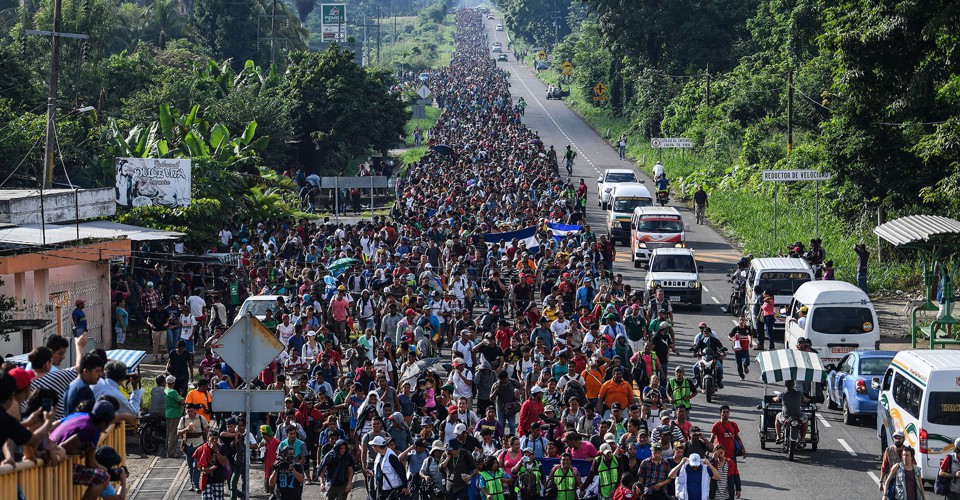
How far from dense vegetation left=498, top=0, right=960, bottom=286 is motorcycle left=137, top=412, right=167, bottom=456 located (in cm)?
1850

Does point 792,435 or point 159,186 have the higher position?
point 159,186

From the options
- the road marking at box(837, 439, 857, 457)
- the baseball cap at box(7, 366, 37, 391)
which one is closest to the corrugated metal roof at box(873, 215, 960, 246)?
the road marking at box(837, 439, 857, 457)

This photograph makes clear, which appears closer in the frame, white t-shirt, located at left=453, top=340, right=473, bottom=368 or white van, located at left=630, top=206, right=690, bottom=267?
white t-shirt, located at left=453, top=340, right=473, bottom=368

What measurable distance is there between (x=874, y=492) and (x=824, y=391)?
6.32 metres

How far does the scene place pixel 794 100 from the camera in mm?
55656

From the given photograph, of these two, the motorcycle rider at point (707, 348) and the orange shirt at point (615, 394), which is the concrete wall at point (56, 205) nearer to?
the motorcycle rider at point (707, 348)

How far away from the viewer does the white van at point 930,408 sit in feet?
60.0

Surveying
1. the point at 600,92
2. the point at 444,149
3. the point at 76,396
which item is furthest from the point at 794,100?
the point at 76,396

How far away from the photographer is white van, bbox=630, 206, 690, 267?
1502 inches

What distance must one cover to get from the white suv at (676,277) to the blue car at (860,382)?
901cm

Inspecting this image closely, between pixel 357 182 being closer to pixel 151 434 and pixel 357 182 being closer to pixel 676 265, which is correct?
pixel 676 265

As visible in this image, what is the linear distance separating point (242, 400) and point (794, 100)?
146 ft

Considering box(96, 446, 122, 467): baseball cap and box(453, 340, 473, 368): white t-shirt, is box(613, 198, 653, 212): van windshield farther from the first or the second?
box(96, 446, 122, 467): baseball cap

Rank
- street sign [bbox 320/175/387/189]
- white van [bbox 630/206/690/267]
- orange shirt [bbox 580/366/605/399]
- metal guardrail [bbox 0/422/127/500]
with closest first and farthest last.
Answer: metal guardrail [bbox 0/422/127/500] < orange shirt [bbox 580/366/605/399] < white van [bbox 630/206/690/267] < street sign [bbox 320/175/387/189]
